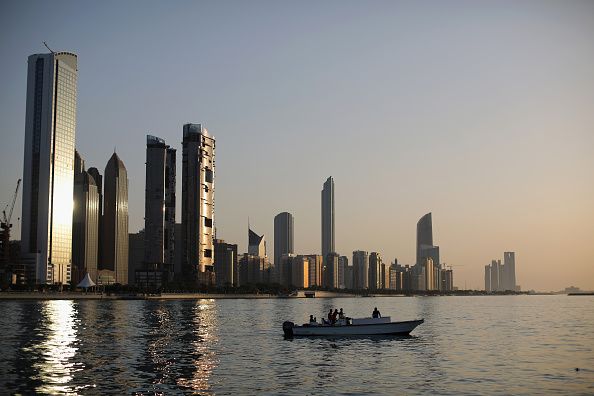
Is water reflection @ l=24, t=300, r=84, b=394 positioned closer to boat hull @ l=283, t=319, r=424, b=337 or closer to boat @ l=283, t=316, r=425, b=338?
boat hull @ l=283, t=319, r=424, b=337

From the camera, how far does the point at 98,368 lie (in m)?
65.8

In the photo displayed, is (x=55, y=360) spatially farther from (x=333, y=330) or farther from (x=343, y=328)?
(x=343, y=328)

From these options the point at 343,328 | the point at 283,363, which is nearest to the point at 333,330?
the point at 343,328

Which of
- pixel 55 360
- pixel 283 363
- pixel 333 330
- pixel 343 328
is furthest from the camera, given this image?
pixel 343 328

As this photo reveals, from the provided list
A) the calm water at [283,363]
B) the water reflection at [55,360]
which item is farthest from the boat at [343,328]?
the water reflection at [55,360]

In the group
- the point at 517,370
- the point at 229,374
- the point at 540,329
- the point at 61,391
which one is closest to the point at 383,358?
the point at 517,370

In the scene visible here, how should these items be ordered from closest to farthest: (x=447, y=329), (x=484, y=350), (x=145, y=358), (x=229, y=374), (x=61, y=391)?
(x=61, y=391) → (x=229, y=374) → (x=145, y=358) → (x=484, y=350) → (x=447, y=329)

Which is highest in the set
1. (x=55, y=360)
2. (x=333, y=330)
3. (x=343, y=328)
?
(x=343, y=328)

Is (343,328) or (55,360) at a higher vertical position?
(343,328)

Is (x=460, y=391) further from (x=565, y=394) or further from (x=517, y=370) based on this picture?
(x=517, y=370)

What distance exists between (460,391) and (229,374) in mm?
20532

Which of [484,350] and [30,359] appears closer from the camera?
[30,359]

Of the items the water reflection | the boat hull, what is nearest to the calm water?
the water reflection

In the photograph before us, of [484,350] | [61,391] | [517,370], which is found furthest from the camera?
[484,350]
